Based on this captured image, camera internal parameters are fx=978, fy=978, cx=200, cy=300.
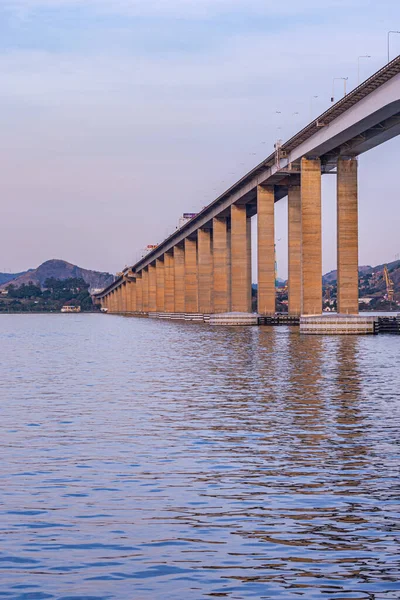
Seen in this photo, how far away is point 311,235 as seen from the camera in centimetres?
9212

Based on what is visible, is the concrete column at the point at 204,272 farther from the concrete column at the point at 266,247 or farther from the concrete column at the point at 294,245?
the concrete column at the point at 294,245

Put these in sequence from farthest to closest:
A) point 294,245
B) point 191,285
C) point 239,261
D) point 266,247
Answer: point 191,285, point 239,261, point 266,247, point 294,245

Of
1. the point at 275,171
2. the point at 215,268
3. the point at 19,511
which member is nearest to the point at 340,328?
the point at 275,171

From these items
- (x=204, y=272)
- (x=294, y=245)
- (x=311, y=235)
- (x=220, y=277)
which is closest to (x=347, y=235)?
(x=311, y=235)

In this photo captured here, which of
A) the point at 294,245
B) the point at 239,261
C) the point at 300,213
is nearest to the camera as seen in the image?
the point at 300,213

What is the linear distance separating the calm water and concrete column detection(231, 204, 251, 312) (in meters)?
97.9

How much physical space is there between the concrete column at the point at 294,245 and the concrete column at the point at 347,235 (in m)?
22.4

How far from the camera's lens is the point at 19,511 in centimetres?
1321

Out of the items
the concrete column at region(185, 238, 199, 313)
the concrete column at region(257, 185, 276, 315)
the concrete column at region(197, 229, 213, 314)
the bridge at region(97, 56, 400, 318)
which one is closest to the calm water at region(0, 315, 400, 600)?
the bridge at region(97, 56, 400, 318)

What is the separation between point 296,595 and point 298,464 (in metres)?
7.46

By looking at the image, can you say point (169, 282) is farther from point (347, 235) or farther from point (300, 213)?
point (347, 235)

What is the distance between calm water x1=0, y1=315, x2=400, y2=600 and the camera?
397 inches

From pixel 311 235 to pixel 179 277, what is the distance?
95115 millimetres

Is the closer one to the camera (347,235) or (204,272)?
(347,235)
